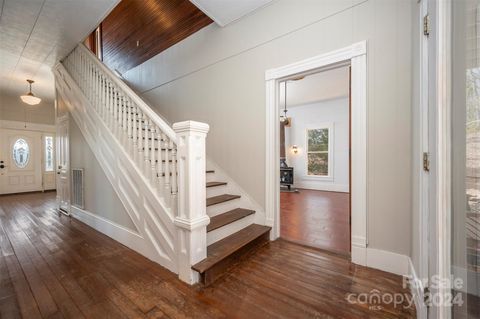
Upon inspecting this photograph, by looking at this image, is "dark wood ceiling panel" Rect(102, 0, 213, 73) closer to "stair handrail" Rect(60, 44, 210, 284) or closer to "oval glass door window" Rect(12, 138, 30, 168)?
"stair handrail" Rect(60, 44, 210, 284)

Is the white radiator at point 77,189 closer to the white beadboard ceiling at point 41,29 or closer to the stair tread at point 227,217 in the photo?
the white beadboard ceiling at point 41,29

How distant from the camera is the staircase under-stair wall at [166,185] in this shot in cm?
171

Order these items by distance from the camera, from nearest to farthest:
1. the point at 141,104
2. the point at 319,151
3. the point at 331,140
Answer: the point at 141,104
the point at 331,140
the point at 319,151

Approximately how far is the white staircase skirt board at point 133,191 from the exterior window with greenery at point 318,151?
6.12 meters

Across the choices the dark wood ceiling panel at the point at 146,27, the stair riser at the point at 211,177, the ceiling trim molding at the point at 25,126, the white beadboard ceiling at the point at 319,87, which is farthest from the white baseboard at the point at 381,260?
the ceiling trim molding at the point at 25,126

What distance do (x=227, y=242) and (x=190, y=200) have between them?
2.37 ft

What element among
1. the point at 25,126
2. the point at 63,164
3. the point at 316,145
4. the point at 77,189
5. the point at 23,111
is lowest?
the point at 77,189

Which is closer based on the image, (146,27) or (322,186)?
(146,27)

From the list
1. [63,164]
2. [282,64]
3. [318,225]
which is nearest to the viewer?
[282,64]

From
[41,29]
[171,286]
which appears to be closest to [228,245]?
[171,286]

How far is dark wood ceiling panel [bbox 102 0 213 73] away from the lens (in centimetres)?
336

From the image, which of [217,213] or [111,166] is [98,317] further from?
[111,166]

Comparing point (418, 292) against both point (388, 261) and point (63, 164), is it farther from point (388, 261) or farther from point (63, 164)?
point (63, 164)

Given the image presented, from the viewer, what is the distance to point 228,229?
226 centimetres
